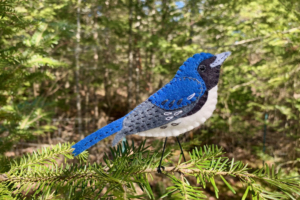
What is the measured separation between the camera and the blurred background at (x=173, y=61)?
57.1 inches

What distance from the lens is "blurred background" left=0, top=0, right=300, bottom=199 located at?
1.45m

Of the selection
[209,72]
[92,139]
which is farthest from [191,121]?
[92,139]

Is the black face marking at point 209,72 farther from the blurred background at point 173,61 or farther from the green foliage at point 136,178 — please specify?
the blurred background at point 173,61

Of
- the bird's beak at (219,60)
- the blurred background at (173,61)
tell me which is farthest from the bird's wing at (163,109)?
the blurred background at (173,61)

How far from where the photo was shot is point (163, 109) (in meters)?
1.02

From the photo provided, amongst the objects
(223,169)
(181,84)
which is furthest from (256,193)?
(181,84)

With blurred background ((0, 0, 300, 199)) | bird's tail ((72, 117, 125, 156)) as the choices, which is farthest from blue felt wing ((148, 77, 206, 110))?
blurred background ((0, 0, 300, 199))

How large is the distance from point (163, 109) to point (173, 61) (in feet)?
12.5

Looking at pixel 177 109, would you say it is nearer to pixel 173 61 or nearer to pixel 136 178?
pixel 136 178

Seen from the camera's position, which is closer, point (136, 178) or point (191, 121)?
point (136, 178)

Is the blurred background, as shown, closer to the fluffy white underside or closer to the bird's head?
the fluffy white underside

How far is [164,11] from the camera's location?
561 centimetres

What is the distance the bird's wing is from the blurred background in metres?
0.45

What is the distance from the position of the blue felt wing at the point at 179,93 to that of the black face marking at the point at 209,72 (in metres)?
0.04
